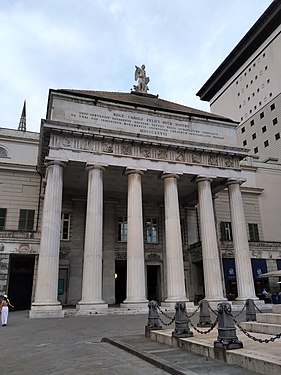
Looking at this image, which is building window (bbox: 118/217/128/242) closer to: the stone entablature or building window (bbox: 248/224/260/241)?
the stone entablature

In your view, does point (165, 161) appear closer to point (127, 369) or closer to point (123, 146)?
point (123, 146)

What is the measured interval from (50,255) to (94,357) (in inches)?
521

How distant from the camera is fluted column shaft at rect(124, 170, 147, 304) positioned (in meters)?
21.9

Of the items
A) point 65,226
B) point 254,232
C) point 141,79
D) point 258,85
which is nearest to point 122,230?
point 65,226

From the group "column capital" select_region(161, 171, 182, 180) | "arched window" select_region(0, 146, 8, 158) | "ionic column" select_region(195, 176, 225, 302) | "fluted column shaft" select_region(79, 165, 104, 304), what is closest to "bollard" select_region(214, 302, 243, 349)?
"fluted column shaft" select_region(79, 165, 104, 304)

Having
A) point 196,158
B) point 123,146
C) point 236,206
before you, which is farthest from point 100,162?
point 236,206

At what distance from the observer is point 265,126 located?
181 ft

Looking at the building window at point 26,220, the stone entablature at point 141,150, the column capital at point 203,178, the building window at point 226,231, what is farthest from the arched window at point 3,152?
the building window at point 226,231

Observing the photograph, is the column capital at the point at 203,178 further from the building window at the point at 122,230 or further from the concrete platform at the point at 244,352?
the concrete platform at the point at 244,352

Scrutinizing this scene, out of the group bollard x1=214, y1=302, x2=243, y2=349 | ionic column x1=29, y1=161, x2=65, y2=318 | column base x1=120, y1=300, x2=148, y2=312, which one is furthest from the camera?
column base x1=120, y1=300, x2=148, y2=312

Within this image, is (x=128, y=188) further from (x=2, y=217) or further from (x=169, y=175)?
(x=2, y=217)

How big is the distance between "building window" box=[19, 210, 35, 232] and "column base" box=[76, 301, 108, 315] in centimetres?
1039

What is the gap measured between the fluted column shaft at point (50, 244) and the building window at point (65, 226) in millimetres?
7960

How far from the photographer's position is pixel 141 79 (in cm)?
3331
